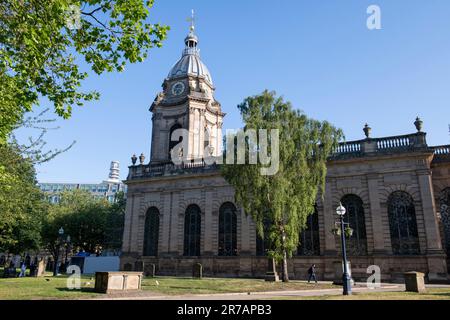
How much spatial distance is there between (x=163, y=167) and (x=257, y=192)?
16460 millimetres

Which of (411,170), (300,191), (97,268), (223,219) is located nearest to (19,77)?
(300,191)

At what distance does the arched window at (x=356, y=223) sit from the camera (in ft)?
90.0

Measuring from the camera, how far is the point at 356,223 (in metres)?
28.1

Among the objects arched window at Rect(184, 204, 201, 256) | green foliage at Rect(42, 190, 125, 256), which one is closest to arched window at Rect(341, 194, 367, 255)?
arched window at Rect(184, 204, 201, 256)

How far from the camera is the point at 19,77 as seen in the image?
1218cm

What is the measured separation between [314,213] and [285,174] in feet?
25.6

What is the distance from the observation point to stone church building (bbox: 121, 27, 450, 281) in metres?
26.3

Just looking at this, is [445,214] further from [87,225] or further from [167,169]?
[87,225]

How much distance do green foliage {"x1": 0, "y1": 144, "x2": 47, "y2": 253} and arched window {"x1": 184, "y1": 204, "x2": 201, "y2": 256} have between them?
13.8 meters

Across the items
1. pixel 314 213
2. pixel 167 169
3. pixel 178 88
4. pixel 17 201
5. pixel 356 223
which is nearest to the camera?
pixel 17 201

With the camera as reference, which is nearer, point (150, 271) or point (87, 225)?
point (150, 271)

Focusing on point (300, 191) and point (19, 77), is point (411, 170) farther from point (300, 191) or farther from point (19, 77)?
point (19, 77)

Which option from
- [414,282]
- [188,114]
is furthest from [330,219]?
[188,114]

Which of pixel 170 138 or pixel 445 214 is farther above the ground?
pixel 170 138
